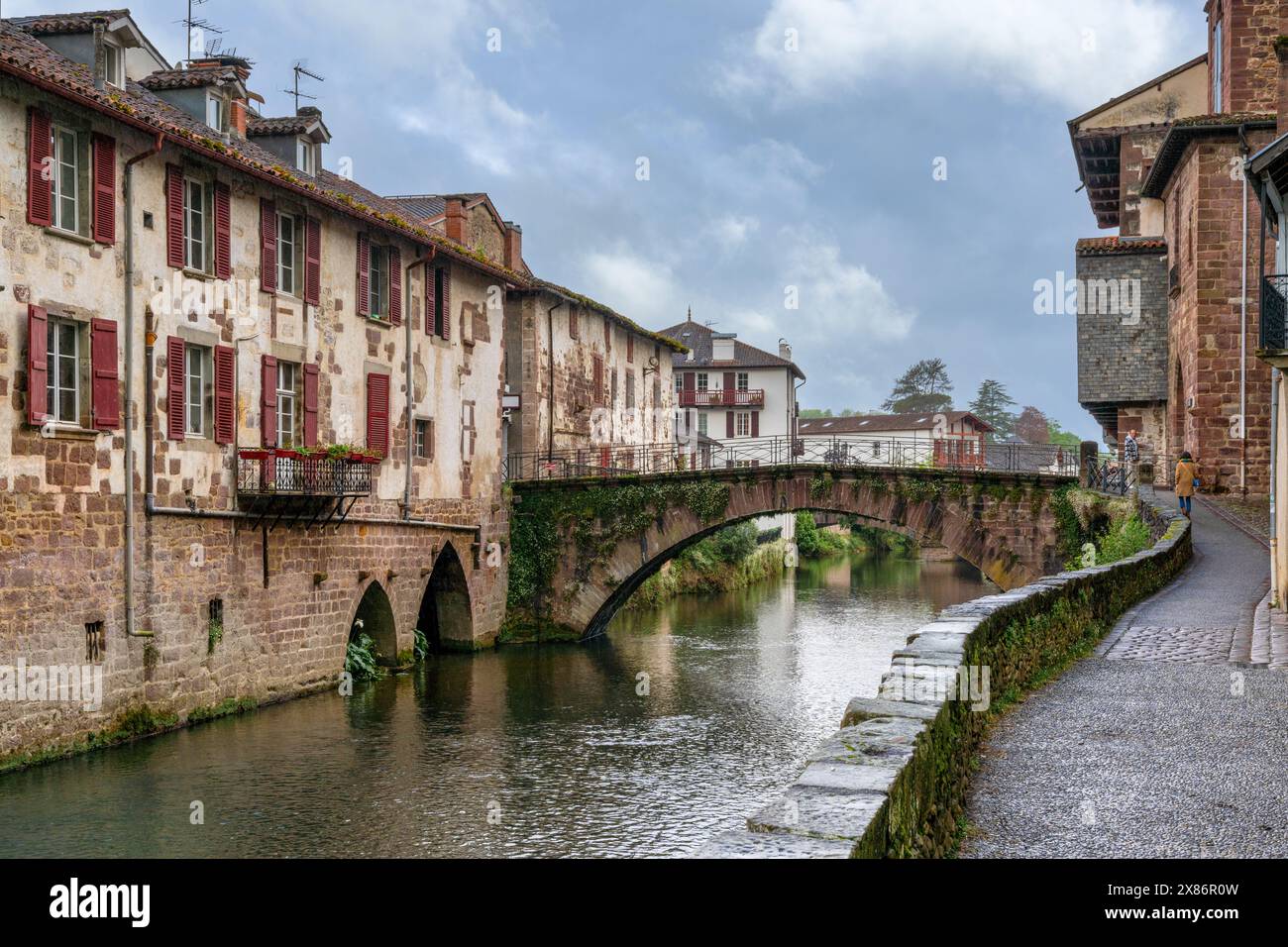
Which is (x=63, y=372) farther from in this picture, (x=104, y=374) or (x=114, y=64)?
(x=114, y=64)

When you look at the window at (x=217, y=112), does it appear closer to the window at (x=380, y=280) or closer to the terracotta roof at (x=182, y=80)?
the terracotta roof at (x=182, y=80)

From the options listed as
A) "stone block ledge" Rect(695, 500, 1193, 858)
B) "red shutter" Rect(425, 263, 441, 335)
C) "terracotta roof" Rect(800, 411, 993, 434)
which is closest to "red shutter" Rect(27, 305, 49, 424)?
"red shutter" Rect(425, 263, 441, 335)

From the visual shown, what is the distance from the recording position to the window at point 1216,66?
1289 inches

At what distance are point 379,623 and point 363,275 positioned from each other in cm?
703

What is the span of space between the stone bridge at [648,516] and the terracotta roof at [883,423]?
4674cm

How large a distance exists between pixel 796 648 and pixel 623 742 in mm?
10870

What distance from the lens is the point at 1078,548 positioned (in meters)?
27.7

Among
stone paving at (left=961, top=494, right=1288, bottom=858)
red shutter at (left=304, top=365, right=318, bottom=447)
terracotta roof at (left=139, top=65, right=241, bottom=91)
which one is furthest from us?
red shutter at (left=304, top=365, right=318, bottom=447)

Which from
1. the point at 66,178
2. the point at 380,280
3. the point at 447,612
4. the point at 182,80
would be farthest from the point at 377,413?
the point at 66,178

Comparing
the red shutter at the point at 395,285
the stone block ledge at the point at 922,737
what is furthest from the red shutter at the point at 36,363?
the stone block ledge at the point at 922,737

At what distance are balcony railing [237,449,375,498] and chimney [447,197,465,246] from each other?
35.8 ft

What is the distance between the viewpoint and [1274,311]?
15.0 metres

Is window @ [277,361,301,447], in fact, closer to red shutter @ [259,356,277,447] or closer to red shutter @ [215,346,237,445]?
red shutter @ [259,356,277,447]

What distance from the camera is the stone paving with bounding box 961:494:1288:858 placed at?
6.72 metres
